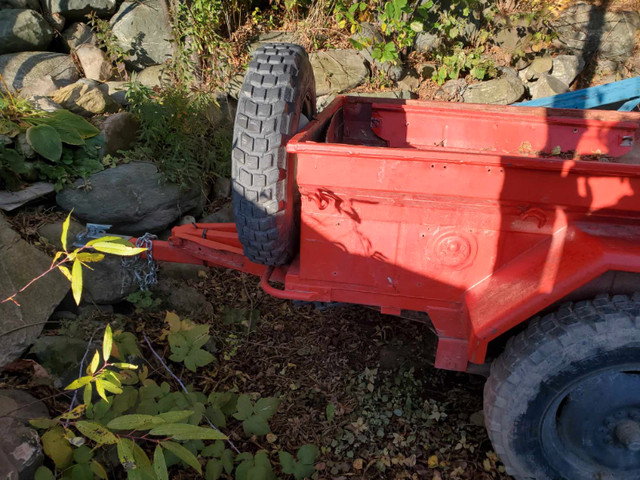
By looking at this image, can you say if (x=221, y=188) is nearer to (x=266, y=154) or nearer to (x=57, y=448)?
(x=266, y=154)

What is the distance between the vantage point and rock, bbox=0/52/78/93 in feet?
16.2

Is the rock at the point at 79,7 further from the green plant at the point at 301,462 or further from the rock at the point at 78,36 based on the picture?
the green plant at the point at 301,462

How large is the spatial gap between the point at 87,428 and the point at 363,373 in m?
1.76

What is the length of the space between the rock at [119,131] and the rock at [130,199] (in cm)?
24

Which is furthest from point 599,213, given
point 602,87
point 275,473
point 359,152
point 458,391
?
point 602,87

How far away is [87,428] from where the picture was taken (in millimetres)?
1651

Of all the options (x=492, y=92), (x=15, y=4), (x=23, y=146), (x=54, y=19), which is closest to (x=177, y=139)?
(x=23, y=146)

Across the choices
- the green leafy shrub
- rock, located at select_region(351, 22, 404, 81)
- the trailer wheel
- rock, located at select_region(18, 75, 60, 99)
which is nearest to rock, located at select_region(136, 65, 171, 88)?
rock, located at select_region(18, 75, 60, 99)

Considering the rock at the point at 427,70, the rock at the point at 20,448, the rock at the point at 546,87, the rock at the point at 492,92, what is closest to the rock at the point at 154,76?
the rock at the point at 427,70

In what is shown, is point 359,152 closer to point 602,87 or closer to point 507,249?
point 507,249

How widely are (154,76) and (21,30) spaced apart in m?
1.41

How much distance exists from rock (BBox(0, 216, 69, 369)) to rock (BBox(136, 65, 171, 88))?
9.73 ft

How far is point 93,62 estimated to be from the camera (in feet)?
17.5

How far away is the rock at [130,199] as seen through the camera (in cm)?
367
